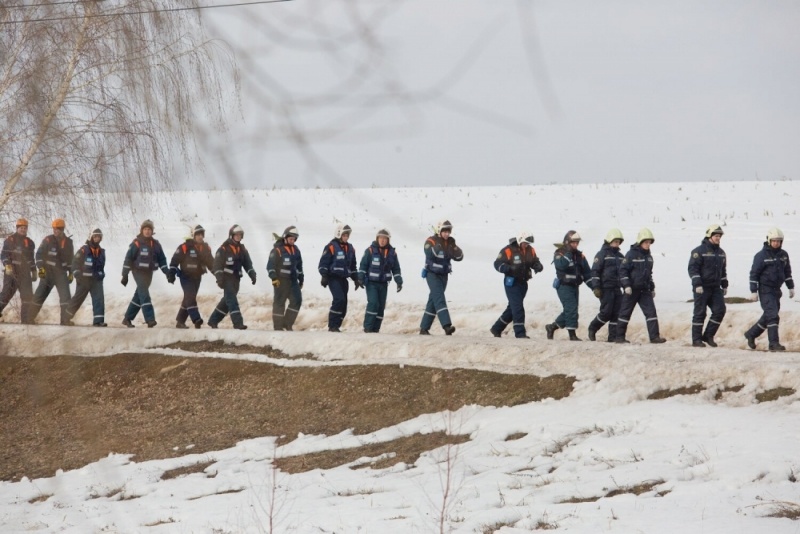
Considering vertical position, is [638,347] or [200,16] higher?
[200,16]

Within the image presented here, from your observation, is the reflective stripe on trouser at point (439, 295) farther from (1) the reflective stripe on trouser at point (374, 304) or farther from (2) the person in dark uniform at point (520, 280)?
(2) the person in dark uniform at point (520, 280)

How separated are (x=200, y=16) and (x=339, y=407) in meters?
10.7

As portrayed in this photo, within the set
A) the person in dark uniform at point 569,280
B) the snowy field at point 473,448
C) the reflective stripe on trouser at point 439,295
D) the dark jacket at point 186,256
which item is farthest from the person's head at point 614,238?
the dark jacket at point 186,256

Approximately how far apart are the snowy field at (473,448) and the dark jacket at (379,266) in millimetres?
1568

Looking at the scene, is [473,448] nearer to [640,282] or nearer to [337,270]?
[640,282]

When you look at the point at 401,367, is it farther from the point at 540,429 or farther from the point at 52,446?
the point at 52,446

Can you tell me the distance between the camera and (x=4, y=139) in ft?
13.4

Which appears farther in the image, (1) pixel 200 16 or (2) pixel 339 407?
(2) pixel 339 407

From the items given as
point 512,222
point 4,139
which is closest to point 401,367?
point 4,139

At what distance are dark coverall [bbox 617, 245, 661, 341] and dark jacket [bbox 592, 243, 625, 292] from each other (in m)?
0.31

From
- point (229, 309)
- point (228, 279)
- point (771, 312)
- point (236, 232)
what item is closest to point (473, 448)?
point (771, 312)

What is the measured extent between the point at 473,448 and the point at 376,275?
7223 mm

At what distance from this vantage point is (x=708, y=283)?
612 inches

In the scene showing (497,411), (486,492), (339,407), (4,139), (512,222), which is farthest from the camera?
(512,222)
